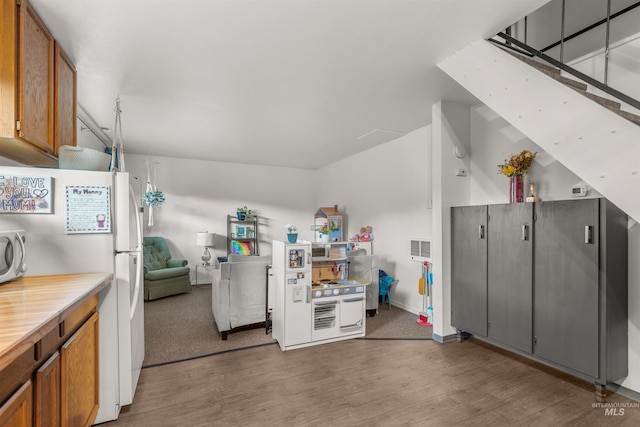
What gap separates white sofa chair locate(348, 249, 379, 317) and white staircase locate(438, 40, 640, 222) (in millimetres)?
2453

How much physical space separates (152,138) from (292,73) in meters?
3.29

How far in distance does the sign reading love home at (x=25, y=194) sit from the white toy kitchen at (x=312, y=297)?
6.35ft

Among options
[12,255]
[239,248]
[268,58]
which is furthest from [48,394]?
[239,248]

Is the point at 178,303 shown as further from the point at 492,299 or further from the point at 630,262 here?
the point at 630,262

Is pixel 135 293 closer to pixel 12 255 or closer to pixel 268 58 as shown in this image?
pixel 12 255

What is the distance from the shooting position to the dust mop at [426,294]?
13.2 feet

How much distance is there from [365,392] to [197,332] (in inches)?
88.7

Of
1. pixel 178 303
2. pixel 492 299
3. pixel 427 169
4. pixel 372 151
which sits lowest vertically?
pixel 178 303

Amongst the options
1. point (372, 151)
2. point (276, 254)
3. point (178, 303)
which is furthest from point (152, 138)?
point (372, 151)

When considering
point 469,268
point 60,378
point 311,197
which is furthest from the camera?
point 311,197

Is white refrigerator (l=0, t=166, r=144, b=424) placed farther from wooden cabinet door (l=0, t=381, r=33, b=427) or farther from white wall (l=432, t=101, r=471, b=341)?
white wall (l=432, t=101, r=471, b=341)

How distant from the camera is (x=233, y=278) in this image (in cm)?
355

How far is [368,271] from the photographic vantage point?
4.24 m

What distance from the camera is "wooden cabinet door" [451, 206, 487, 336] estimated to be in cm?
316
